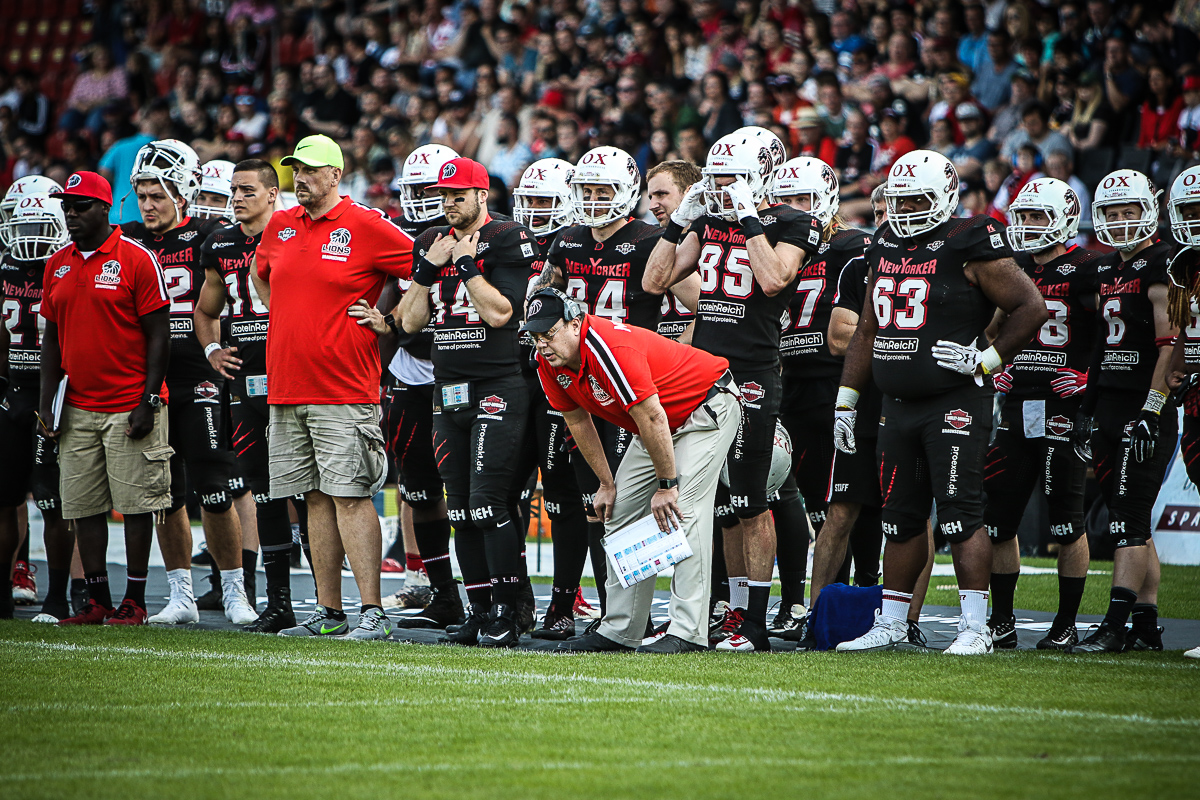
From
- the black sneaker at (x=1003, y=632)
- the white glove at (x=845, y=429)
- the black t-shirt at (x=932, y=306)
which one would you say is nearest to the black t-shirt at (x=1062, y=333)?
the black t-shirt at (x=932, y=306)

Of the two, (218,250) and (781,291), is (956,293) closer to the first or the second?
(781,291)

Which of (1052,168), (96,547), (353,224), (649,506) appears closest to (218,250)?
(353,224)

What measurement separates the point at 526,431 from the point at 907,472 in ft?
6.77

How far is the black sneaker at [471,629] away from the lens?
7188 mm

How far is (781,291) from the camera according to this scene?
7164mm

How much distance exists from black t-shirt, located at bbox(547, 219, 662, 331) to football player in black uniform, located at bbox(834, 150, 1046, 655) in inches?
51.4

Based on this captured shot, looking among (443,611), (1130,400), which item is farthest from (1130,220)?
(443,611)

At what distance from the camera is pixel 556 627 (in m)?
7.52

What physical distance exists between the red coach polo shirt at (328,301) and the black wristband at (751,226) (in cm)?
184

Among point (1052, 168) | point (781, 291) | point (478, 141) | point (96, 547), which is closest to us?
point (781, 291)

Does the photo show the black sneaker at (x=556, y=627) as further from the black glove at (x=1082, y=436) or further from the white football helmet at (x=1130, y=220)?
the white football helmet at (x=1130, y=220)

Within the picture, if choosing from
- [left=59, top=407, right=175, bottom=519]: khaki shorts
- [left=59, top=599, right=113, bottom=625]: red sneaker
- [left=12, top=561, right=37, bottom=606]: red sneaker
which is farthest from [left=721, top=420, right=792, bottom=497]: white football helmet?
[left=12, top=561, right=37, bottom=606]: red sneaker

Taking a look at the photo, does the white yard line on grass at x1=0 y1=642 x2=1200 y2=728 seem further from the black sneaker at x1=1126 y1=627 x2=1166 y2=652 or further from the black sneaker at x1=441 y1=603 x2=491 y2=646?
the black sneaker at x1=1126 y1=627 x2=1166 y2=652

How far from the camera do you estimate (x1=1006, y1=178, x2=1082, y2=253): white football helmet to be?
764 cm
